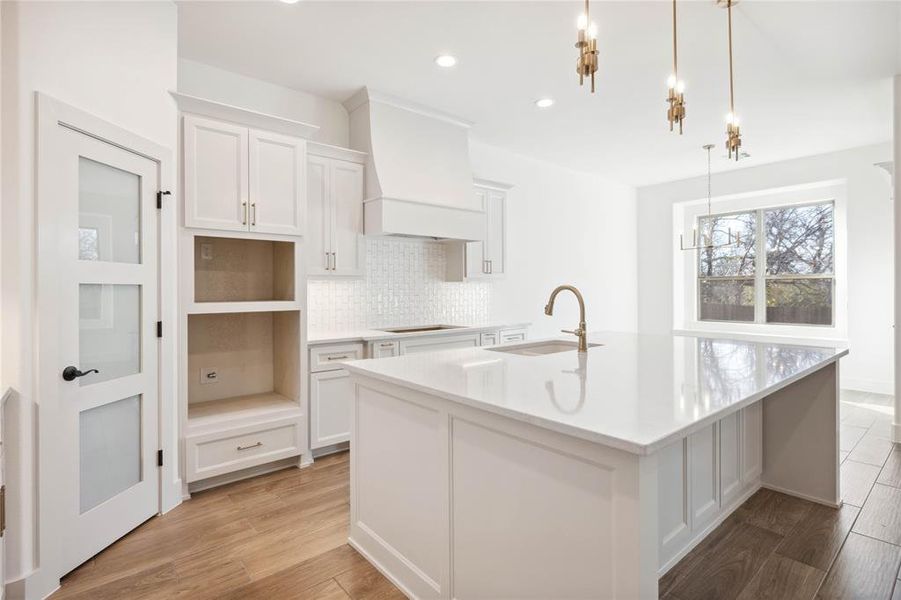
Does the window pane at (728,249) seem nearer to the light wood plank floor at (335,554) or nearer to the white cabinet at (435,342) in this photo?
the white cabinet at (435,342)

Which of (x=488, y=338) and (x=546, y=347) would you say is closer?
(x=546, y=347)

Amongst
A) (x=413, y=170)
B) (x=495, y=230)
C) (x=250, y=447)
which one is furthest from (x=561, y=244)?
(x=250, y=447)

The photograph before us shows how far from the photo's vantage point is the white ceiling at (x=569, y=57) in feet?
8.95

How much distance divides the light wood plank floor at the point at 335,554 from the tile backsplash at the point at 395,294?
1.51 m

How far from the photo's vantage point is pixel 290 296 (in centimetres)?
326

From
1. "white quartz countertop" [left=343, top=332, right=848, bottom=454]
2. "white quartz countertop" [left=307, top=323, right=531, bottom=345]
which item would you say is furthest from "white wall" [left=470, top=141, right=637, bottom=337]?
"white quartz countertop" [left=343, top=332, right=848, bottom=454]

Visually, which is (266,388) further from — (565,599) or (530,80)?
(530,80)

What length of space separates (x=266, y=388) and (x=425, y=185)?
84.3 inches

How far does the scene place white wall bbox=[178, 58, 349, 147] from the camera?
10.7 ft

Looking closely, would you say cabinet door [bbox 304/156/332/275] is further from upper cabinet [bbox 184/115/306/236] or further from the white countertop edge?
the white countertop edge

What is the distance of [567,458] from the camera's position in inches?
48.9

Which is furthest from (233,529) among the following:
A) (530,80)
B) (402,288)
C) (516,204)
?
(516,204)

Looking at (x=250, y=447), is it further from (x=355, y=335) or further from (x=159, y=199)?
(x=159, y=199)

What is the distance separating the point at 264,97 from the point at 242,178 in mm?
1040
